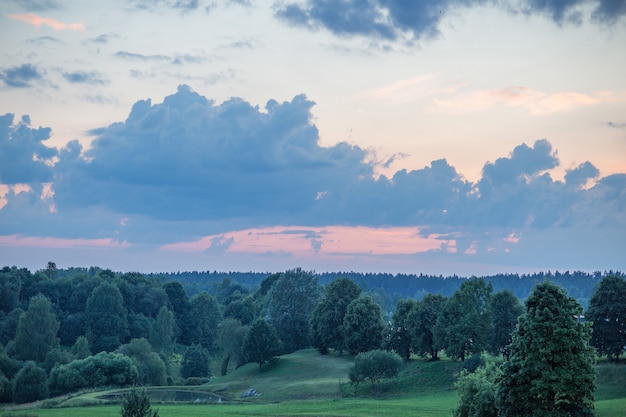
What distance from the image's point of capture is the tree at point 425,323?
386 ft

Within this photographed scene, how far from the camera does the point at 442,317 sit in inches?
4400

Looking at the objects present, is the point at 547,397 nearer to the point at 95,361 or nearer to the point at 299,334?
the point at 95,361

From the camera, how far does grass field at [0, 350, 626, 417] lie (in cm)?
8331

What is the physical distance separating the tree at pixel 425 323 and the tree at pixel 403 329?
1127 millimetres

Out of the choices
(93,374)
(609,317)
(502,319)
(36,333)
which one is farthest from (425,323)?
(36,333)

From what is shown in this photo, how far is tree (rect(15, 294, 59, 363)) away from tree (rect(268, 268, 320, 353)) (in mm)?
47614

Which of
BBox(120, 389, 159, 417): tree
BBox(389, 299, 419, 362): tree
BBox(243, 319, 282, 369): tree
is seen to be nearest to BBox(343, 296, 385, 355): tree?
BBox(389, 299, 419, 362): tree

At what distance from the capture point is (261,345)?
13425 centimetres

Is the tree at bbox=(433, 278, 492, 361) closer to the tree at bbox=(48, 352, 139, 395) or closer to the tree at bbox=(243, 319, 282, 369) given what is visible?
the tree at bbox=(243, 319, 282, 369)

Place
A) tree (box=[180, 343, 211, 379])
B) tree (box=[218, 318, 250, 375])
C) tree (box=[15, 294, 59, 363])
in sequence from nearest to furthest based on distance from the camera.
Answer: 1. tree (box=[15, 294, 59, 363])
2. tree (box=[180, 343, 211, 379])
3. tree (box=[218, 318, 250, 375])

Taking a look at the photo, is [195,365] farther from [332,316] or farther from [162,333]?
[332,316]

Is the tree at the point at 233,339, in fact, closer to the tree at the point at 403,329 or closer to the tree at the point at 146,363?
the tree at the point at 146,363

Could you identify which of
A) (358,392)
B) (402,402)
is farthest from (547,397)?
(358,392)

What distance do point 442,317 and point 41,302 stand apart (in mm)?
89011
